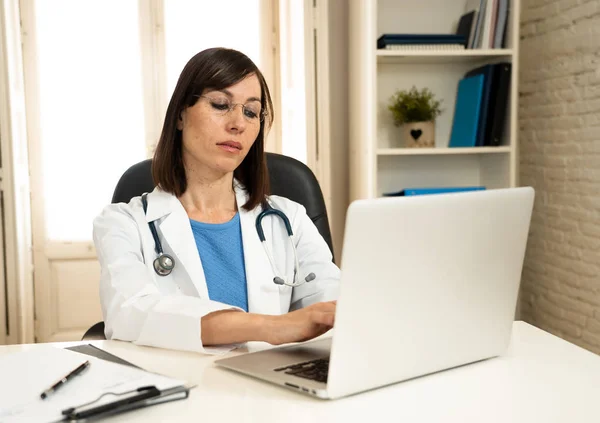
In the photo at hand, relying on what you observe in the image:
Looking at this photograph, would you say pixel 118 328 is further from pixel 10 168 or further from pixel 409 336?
pixel 10 168

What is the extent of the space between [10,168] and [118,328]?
220 centimetres

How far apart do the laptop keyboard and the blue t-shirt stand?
558 millimetres

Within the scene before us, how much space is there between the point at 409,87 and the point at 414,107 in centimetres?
19

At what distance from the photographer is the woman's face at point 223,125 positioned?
5.28ft

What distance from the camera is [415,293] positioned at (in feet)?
3.15

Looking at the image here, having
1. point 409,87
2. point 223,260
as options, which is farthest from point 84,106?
point 223,260

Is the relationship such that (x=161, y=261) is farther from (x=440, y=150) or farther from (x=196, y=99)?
(x=440, y=150)

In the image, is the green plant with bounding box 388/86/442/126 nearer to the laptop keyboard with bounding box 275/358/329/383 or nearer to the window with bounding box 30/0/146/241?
the window with bounding box 30/0/146/241

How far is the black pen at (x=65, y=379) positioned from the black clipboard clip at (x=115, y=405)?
0.07 metres

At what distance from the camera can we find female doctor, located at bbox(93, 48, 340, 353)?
5.03 feet

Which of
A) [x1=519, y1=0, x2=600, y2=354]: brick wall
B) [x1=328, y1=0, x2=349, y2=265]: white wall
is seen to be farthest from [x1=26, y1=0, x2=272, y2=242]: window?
[x1=519, y1=0, x2=600, y2=354]: brick wall

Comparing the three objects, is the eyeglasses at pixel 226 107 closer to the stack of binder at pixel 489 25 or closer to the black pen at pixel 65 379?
the black pen at pixel 65 379

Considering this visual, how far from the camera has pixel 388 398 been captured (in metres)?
0.94

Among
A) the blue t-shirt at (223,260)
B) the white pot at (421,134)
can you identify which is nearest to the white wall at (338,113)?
the white pot at (421,134)
